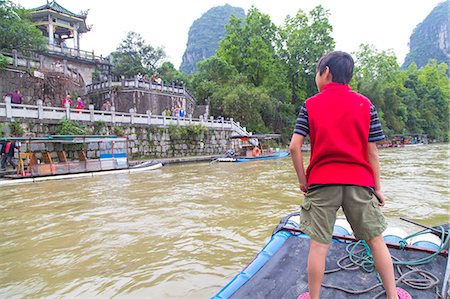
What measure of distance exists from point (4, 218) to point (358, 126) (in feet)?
21.8

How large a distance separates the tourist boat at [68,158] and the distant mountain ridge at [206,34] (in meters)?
72.9

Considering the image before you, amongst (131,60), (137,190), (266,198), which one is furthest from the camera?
(131,60)

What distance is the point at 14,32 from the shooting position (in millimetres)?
19031

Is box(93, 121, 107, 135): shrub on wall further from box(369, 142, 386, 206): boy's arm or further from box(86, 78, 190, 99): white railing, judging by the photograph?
box(369, 142, 386, 206): boy's arm

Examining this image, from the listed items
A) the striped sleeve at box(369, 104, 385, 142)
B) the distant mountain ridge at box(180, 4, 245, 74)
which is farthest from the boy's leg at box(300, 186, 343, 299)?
the distant mountain ridge at box(180, 4, 245, 74)

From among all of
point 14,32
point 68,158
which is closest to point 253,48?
point 14,32

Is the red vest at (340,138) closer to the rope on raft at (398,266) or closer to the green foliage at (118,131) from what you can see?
the rope on raft at (398,266)

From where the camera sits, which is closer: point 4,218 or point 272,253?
point 272,253

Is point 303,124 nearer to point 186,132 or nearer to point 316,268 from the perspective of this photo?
point 316,268

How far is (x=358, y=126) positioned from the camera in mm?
1812

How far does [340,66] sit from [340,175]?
27.1 inches

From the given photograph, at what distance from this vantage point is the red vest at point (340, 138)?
1787 mm

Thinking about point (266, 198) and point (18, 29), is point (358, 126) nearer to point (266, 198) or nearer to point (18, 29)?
point (266, 198)

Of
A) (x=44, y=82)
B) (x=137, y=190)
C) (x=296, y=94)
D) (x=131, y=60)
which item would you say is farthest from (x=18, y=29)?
(x=296, y=94)
